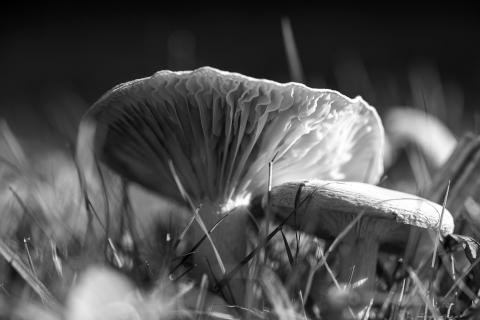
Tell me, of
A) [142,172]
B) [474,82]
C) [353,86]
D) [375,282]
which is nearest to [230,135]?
[142,172]

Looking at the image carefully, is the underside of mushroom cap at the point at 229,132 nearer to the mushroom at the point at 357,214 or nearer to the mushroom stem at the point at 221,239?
the mushroom stem at the point at 221,239

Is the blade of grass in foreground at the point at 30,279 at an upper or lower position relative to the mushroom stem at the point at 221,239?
upper

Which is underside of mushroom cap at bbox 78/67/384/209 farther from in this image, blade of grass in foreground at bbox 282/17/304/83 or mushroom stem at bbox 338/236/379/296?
blade of grass in foreground at bbox 282/17/304/83

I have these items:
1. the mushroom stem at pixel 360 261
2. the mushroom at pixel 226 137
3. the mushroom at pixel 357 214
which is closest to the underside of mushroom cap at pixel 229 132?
the mushroom at pixel 226 137

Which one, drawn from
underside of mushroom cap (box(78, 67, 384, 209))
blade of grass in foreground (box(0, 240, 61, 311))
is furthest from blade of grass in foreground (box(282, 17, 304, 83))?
blade of grass in foreground (box(0, 240, 61, 311))

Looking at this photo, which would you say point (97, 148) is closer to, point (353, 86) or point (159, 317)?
point (159, 317)

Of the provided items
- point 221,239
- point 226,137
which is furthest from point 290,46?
point 221,239
